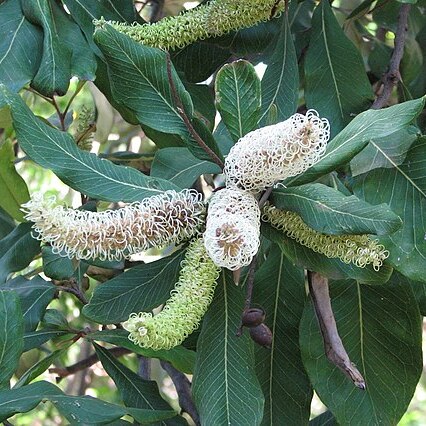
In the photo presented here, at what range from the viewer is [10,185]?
1.34m

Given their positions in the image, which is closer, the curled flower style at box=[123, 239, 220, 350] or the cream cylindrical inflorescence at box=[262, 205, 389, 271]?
the curled flower style at box=[123, 239, 220, 350]

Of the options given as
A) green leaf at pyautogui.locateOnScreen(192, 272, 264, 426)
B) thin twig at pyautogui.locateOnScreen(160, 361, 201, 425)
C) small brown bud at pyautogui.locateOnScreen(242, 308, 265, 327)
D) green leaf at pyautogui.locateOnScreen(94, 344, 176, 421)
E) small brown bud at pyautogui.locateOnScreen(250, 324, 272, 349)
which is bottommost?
thin twig at pyautogui.locateOnScreen(160, 361, 201, 425)

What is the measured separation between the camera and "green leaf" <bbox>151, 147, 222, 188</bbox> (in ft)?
3.60

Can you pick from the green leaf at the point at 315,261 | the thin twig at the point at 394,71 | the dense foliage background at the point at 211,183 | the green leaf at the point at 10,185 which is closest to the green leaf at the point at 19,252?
the dense foliage background at the point at 211,183

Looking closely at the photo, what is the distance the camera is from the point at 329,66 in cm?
125

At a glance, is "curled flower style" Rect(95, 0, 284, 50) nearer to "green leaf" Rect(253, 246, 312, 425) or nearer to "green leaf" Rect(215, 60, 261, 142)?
"green leaf" Rect(215, 60, 261, 142)

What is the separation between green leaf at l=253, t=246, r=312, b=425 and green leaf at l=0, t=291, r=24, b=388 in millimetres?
345

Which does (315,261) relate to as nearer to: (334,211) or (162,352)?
(334,211)

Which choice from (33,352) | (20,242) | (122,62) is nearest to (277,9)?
(122,62)

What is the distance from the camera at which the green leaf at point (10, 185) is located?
4.37ft

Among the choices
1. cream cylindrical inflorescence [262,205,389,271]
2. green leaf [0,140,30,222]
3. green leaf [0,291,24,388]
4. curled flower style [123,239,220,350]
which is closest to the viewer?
curled flower style [123,239,220,350]

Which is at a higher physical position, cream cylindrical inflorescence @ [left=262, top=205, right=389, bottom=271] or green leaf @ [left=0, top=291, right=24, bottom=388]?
cream cylindrical inflorescence @ [left=262, top=205, right=389, bottom=271]

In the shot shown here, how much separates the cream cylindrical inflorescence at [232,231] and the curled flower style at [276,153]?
26 millimetres

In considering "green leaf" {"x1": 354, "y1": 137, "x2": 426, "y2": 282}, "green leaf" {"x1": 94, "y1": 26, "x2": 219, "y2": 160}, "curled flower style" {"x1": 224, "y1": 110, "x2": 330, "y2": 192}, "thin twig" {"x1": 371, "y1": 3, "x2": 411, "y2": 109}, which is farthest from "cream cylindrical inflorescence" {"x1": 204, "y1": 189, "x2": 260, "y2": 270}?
"thin twig" {"x1": 371, "y1": 3, "x2": 411, "y2": 109}
